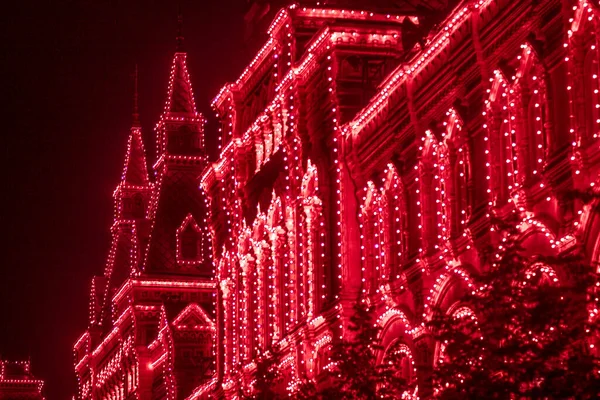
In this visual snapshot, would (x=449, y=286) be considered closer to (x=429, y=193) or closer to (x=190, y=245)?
(x=429, y=193)

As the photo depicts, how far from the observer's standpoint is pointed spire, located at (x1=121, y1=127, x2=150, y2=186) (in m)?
111

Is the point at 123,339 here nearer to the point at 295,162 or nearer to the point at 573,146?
the point at 295,162

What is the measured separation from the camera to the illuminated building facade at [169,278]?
86812mm

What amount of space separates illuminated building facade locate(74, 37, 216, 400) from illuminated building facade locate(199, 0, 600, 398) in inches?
607

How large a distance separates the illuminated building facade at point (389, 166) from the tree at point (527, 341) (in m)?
1.69

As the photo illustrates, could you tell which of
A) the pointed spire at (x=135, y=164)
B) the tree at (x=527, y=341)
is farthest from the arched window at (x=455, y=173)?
the pointed spire at (x=135, y=164)

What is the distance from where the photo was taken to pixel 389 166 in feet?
164

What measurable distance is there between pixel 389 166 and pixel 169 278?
45153 millimetres

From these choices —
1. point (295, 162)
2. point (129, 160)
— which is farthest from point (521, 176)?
point (129, 160)

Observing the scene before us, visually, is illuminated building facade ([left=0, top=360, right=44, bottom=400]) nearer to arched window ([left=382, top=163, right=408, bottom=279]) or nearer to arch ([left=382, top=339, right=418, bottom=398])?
arched window ([left=382, top=163, right=408, bottom=279])

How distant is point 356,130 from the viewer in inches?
2082

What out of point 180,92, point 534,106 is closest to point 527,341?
point 534,106

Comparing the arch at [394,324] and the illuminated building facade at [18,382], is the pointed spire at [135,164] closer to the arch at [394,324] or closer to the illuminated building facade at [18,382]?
the illuminated building facade at [18,382]

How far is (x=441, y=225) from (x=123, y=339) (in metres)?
53.9
